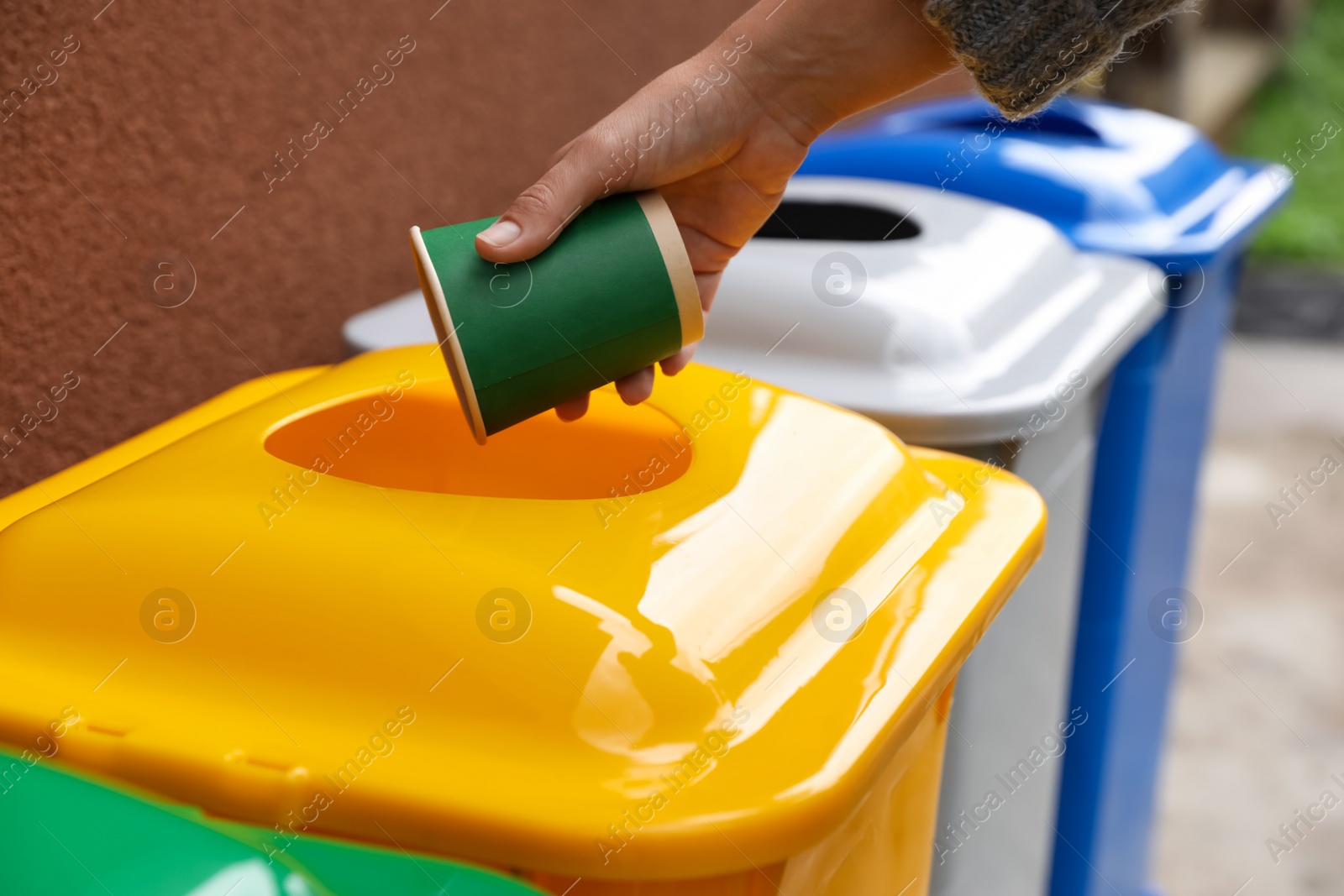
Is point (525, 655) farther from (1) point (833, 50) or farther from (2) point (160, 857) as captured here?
(1) point (833, 50)

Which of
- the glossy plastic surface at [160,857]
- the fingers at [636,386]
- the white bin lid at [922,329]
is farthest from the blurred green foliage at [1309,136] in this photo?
the glossy plastic surface at [160,857]

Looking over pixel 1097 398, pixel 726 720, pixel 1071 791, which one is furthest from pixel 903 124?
pixel 726 720

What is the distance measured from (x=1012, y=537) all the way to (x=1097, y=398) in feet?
1.95

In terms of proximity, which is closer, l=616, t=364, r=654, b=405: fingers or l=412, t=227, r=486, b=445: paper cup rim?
l=412, t=227, r=486, b=445: paper cup rim

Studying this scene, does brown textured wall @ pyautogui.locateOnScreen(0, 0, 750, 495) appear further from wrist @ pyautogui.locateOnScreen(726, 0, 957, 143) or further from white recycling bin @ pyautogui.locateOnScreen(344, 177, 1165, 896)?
wrist @ pyautogui.locateOnScreen(726, 0, 957, 143)

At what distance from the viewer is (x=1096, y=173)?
1653 millimetres

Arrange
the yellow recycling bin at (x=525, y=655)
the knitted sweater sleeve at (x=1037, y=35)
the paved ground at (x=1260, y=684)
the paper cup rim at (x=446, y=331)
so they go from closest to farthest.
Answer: the yellow recycling bin at (x=525, y=655), the paper cup rim at (x=446, y=331), the knitted sweater sleeve at (x=1037, y=35), the paved ground at (x=1260, y=684)

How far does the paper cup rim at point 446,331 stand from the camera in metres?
0.76

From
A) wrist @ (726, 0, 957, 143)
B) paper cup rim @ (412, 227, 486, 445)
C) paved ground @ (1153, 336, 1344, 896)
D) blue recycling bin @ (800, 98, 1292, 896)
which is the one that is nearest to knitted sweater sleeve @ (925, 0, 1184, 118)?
wrist @ (726, 0, 957, 143)

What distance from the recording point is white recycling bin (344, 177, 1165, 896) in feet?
3.73

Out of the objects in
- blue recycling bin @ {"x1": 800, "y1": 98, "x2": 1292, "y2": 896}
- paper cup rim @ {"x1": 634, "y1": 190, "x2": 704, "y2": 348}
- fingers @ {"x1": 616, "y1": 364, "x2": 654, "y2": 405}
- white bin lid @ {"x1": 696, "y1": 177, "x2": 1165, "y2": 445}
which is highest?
paper cup rim @ {"x1": 634, "y1": 190, "x2": 704, "y2": 348}

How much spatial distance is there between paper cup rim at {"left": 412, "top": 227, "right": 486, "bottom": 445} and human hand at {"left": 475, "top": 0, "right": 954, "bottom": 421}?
0.24ft

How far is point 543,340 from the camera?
77 centimetres

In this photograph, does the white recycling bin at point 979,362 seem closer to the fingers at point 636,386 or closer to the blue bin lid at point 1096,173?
the blue bin lid at point 1096,173
